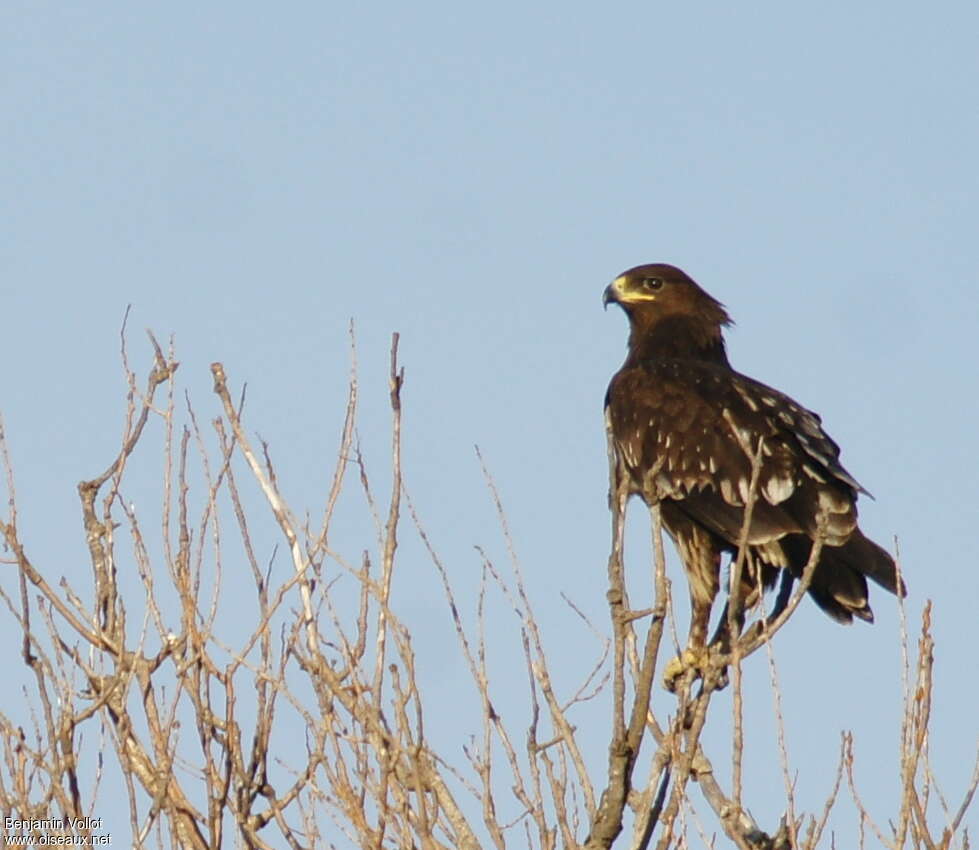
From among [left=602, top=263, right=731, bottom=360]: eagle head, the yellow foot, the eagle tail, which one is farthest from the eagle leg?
[left=602, top=263, right=731, bottom=360]: eagle head

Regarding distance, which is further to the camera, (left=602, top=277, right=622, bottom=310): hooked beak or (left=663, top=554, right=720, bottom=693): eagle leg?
(left=602, top=277, right=622, bottom=310): hooked beak

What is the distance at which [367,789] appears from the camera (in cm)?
439

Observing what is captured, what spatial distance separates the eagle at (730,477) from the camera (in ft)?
21.6

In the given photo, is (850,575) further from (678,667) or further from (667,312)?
(667,312)

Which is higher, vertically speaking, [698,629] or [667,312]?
[667,312]

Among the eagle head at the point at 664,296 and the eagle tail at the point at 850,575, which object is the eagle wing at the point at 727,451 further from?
the eagle head at the point at 664,296

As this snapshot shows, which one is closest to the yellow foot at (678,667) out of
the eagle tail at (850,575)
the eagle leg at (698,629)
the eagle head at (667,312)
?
the eagle leg at (698,629)

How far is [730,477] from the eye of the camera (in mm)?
7160

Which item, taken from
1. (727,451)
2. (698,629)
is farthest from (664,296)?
(698,629)

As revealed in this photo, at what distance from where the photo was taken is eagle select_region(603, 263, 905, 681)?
6.58 m

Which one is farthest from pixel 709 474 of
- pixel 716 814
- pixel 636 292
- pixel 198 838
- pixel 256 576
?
pixel 198 838

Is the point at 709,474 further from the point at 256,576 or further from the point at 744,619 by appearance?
the point at 256,576

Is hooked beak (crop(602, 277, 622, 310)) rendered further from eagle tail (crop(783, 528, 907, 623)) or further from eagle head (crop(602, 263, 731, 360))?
eagle tail (crop(783, 528, 907, 623))

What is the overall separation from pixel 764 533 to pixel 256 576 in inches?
103
